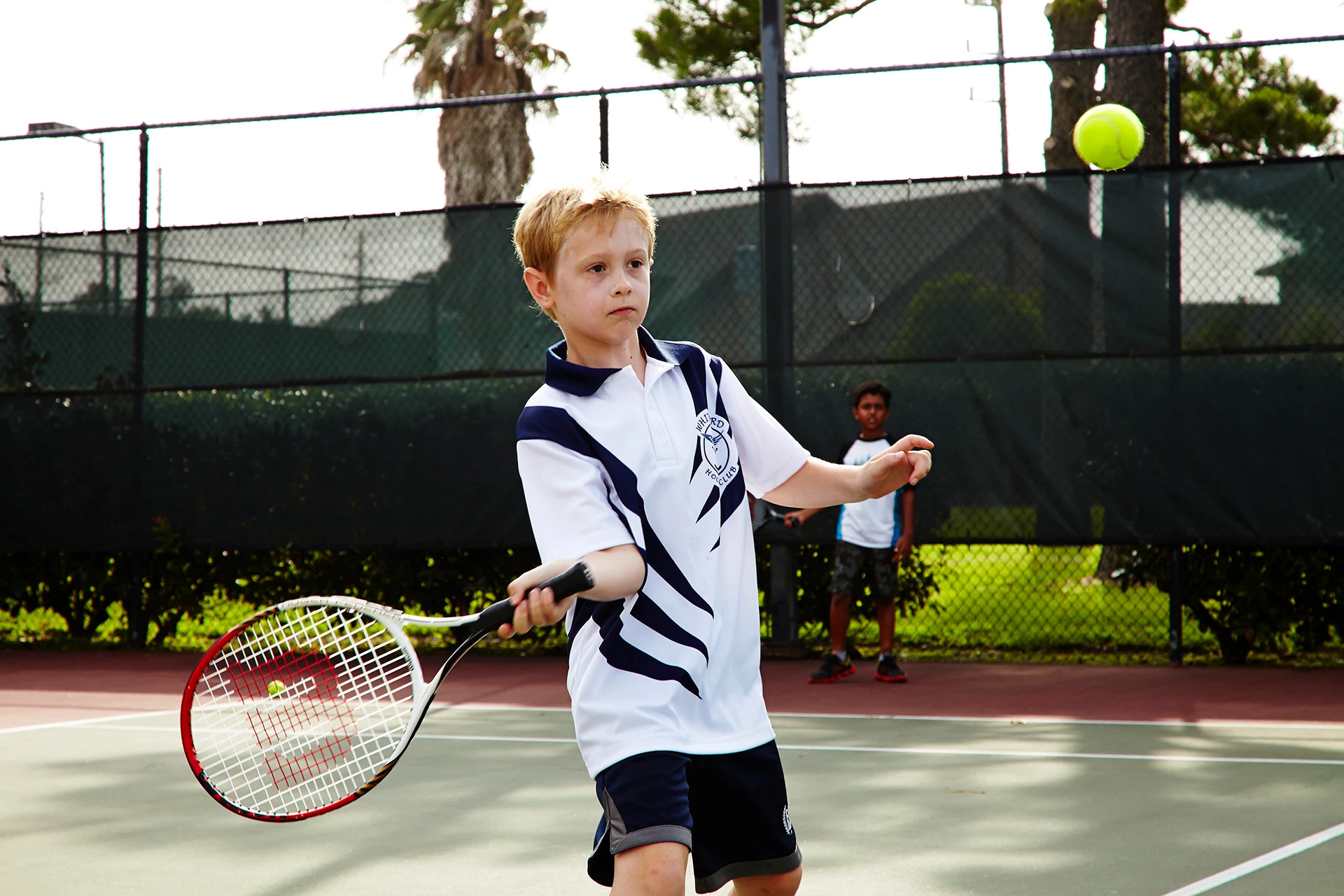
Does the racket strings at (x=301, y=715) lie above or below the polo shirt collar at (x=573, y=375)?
below

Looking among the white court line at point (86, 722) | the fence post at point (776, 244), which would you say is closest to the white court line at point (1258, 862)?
the fence post at point (776, 244)

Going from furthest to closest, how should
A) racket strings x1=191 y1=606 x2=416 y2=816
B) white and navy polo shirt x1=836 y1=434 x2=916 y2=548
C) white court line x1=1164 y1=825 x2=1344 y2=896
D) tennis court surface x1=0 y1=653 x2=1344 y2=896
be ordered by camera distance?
white and navy polo shirt x1=836 y1=434 x2=916 y2=548
tennis court surface x1=0 y1=653 x2=1344 y2=896
white court line x1=1164 y1=825 x2=1344 y2=896
racket strings x1=191 y1=606 x2=416 y2=816

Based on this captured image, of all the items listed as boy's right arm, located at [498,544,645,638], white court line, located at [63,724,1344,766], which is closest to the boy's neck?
boy's right arm, located at [498,544,645,638]

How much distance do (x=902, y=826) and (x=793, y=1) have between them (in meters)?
9.67

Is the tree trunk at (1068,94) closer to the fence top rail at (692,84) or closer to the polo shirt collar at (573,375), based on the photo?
the fence top rail at (692,84)

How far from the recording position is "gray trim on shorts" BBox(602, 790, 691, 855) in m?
1.97

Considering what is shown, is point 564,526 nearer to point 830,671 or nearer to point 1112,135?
point 830,671

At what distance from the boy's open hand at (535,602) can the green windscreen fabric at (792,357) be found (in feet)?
17.0

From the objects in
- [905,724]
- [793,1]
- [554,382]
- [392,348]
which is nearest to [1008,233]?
[905,724]

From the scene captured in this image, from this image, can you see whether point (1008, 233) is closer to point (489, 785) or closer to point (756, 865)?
point (489, 785)

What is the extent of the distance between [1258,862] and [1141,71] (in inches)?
277

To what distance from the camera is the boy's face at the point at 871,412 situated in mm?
6672

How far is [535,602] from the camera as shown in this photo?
1.91 m

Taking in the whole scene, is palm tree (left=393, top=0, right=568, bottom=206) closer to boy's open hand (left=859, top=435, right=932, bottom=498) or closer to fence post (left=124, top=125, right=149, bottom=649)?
fence post (left=124, top=125, right=149, bottom=649)
